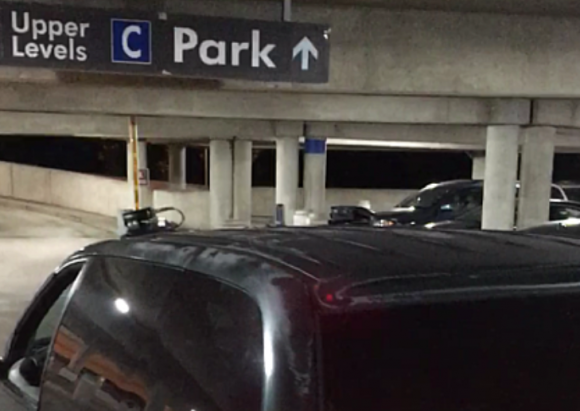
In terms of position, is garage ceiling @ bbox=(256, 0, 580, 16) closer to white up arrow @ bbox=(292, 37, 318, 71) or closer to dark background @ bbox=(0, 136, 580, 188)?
white up arrow @ bbox=(292, 37, 318, 71)

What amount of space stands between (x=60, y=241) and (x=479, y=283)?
13.9 meters

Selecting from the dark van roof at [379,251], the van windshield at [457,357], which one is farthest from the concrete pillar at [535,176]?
the van windshield at [457,357]

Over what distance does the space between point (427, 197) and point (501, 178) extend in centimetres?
235

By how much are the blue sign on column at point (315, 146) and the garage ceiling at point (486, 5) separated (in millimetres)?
9377

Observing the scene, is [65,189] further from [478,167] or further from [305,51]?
[305,51]

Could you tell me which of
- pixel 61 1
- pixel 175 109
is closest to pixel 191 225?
pixel 175 109

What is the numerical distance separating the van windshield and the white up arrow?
13.0 ft

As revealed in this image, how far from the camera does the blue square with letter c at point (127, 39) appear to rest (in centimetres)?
508

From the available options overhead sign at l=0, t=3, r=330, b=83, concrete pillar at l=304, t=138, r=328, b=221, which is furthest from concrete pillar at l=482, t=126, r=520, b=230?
concrete pillar at l=304, t=138, r=328, b=221

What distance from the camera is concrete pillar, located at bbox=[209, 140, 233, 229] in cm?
1772

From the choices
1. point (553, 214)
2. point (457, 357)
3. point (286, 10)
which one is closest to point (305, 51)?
point (286, 10)

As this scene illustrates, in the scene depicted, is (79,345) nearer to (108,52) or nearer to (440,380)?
(440,380)

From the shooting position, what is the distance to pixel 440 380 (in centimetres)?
144

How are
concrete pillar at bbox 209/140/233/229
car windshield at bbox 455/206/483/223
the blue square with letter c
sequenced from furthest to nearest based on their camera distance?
concrete pillar at bbox 209/140/233/229 → car windshield at bbox 455/206/483/223 → the blue square with letter c
